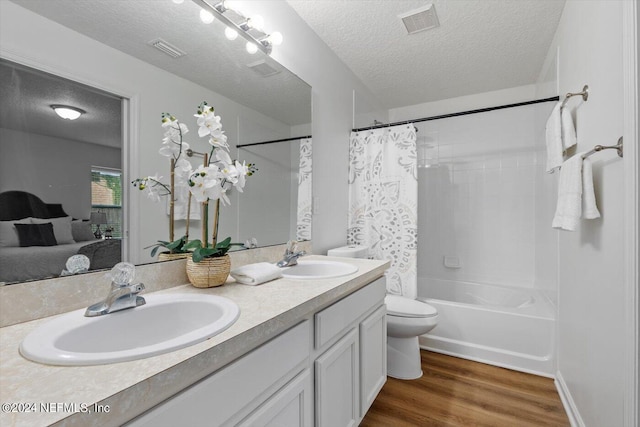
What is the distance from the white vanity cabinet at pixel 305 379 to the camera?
0.63 meters

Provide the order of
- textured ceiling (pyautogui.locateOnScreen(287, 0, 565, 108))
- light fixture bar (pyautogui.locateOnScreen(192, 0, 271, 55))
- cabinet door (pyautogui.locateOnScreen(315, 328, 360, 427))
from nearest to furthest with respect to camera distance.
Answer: cabinet door (pyautogui.locateOnScreen(315, 328, 360, 427)) < light fixture bar (pyautogui.locateOnScreen(192, 0, 271, 55)) < textured ceiling (pyautogui.locateOnScreen(287, 0, 565, 108))

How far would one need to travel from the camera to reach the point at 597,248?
132 cm

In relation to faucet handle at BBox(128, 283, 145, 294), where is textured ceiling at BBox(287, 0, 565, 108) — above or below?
above

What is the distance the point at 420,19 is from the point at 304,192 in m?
1.42

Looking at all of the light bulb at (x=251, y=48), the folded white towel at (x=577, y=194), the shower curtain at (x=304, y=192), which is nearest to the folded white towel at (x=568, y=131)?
the folded white towel at (x=577, y=194)

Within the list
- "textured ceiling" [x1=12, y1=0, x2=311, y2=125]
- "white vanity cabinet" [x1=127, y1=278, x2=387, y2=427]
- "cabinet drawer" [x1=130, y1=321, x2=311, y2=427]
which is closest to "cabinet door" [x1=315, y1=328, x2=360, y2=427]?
"white vanity cabinet" [x1=127, y1=278, x2=387, y2=427]

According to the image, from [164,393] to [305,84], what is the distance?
6.24 feet

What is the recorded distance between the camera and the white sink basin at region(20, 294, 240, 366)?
22.9 inches

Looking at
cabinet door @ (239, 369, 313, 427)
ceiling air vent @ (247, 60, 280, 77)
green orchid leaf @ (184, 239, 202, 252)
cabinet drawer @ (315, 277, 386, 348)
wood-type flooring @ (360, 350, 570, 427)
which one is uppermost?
ceiling air vent @ (247, 60, 280, 77)

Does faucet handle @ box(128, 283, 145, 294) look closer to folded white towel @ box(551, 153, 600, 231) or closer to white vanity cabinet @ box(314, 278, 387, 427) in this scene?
white vanity cabinet @ box(314, 278, 387, 427)

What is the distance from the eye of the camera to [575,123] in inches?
64.6

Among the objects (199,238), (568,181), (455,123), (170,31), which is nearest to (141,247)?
(199,238)

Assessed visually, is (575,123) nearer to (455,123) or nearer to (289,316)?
(455,123)

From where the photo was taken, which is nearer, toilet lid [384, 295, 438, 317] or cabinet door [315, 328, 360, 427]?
cabinet door [315, 328, 360, 427]
